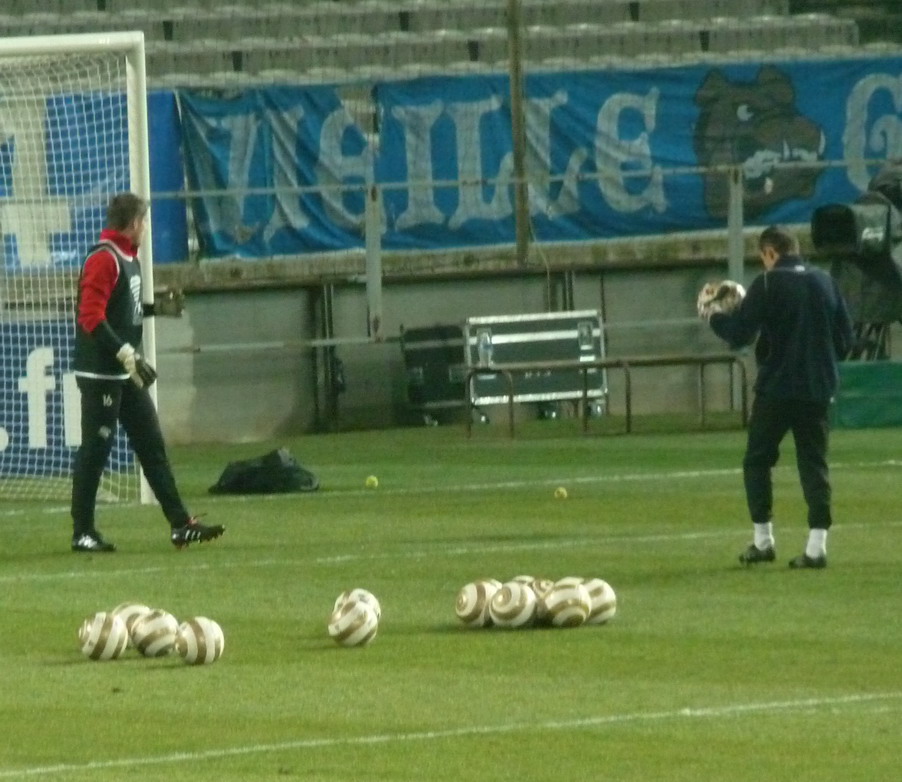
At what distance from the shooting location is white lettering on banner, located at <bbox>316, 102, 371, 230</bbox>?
84.2ft

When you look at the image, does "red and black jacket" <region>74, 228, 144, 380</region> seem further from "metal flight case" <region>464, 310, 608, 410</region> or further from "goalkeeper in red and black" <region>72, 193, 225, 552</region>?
"metal flight case" <region>464, 310, 608, 410</region>

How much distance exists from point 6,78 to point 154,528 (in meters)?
5.07

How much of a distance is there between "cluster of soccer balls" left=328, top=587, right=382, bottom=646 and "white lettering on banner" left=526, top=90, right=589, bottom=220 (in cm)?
1613

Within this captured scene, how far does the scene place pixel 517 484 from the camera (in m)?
18.8

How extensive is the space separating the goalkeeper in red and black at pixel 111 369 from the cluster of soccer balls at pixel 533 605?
12.5ft

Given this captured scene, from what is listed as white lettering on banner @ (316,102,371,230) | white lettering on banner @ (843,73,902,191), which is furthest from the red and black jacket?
white lettering on banner @ (843,73,902,191)

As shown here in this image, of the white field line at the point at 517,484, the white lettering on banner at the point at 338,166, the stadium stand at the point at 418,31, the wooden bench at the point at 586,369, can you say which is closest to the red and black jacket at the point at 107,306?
the white field line at the point at 517,484

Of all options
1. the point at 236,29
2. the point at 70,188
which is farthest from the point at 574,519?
the point at 236,29

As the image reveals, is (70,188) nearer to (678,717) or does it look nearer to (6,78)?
(6,78)

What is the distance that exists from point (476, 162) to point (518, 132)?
29.2 inches

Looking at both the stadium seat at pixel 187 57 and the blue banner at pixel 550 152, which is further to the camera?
the stadium seat at pixel 187 57

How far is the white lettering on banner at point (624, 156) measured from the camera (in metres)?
27.1

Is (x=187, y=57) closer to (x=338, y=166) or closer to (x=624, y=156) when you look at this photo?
(x=338, y=166)

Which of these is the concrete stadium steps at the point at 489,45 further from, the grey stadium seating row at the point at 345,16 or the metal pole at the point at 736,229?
the metal pole at the point at 736,229
